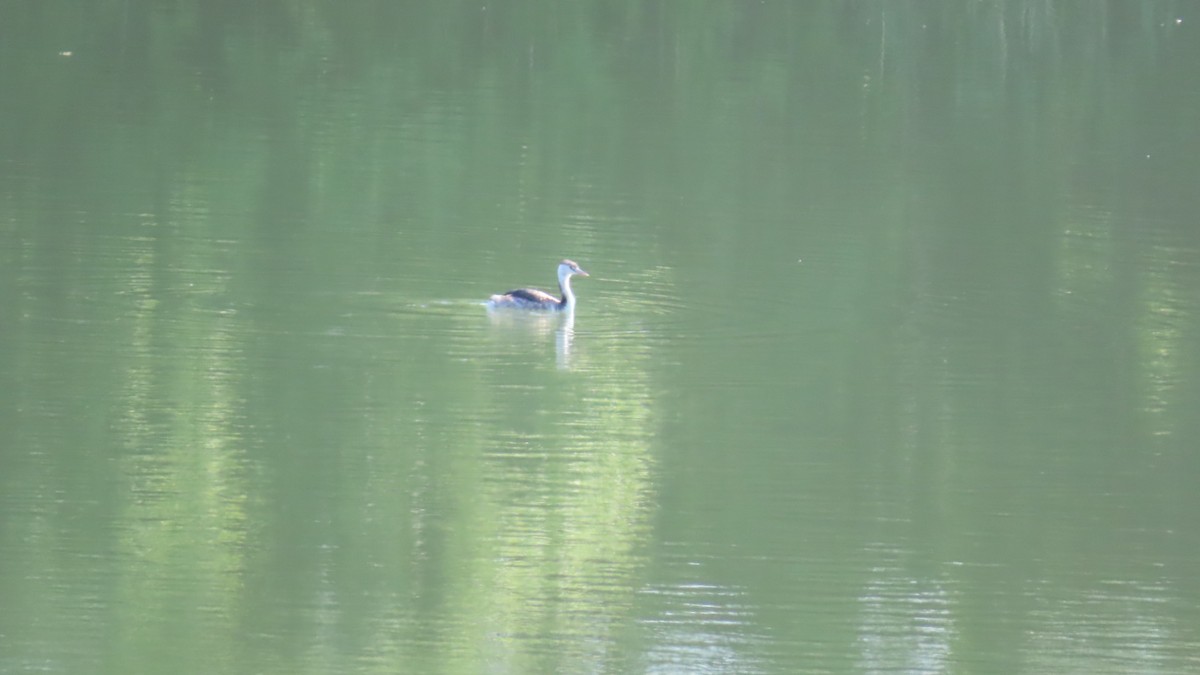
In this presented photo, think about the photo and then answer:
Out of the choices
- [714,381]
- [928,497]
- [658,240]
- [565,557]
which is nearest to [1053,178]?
[658,240]

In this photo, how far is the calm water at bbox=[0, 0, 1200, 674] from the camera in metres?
10.1

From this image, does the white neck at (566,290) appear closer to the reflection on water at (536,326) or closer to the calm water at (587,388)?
the reflection on water at (536,326)

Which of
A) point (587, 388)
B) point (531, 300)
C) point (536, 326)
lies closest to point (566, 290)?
point (531, 300)

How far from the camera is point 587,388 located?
1428cm

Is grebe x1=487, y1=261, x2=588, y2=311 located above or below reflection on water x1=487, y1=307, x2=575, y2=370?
above

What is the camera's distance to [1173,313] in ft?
58.2

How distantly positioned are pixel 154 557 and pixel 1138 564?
515 cm

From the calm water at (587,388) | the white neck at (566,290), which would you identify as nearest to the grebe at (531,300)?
the white neck at (566,290)

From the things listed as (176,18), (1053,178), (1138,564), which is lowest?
(1138,564)

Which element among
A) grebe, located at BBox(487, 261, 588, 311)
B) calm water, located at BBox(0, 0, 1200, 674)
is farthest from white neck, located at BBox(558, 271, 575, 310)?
calm water, located at BBox(0, 0, 1200, 674)

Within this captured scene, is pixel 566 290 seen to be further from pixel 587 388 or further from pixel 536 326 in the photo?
pixel 587 388

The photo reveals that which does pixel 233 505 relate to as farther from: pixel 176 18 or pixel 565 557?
pixel 176 18

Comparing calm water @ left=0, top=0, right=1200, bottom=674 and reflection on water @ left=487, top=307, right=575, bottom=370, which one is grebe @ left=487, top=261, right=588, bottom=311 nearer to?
reflection on water @ left=487, top=307, right=575, bottom=370

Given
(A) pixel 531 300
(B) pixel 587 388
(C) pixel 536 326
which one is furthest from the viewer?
(A) pixel 531 300
